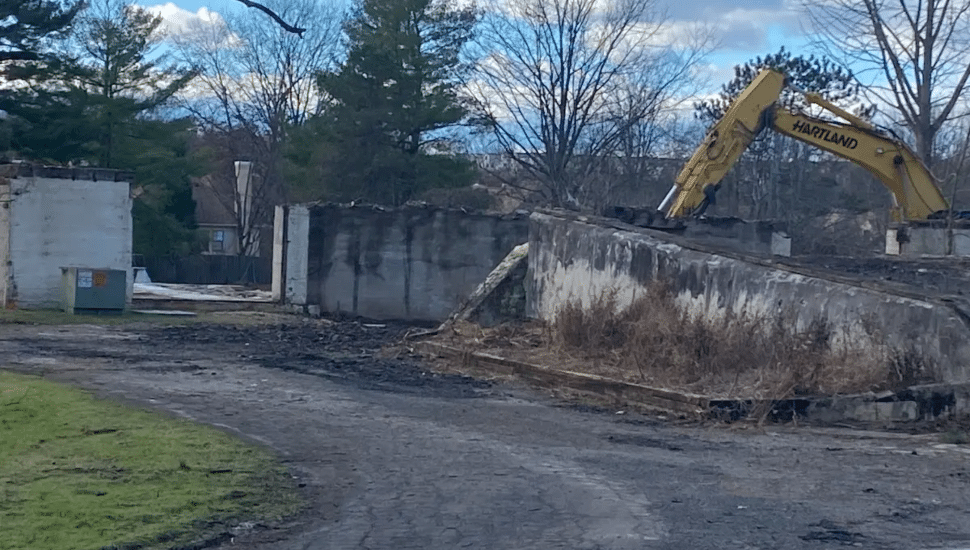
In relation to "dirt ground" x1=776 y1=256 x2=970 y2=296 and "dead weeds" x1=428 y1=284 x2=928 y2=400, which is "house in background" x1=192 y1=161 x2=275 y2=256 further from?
"dead weeds" x1=428 y1=284 x2=928 y2=400

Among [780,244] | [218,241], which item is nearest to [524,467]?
Result: [780,244]

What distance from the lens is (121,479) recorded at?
9305mm

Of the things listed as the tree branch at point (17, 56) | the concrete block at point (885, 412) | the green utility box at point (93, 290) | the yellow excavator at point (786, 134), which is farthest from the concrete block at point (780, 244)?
the tree branch at point (17, 56)

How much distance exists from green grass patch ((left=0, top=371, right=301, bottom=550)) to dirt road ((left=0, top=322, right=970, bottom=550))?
415 mm

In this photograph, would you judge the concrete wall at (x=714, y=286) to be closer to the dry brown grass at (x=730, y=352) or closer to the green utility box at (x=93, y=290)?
the dry brown grass at (x=730, y=352)

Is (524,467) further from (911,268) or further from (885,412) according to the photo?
(911,268)

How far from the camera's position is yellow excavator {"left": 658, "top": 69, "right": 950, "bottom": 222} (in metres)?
27.6

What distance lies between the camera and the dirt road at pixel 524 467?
805 centimetres

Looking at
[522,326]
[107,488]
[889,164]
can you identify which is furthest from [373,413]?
[889,164]

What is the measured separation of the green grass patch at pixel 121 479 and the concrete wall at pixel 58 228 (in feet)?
48.6

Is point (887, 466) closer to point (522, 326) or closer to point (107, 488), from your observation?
point (107, 488)

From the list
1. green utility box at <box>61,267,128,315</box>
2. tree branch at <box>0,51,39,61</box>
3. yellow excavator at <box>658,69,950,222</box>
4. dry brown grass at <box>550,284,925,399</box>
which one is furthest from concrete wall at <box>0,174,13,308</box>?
yellow excavator at <box>658,69,950,222</box>

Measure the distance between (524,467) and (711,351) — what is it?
6.26 m

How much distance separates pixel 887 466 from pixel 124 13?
142 ft
